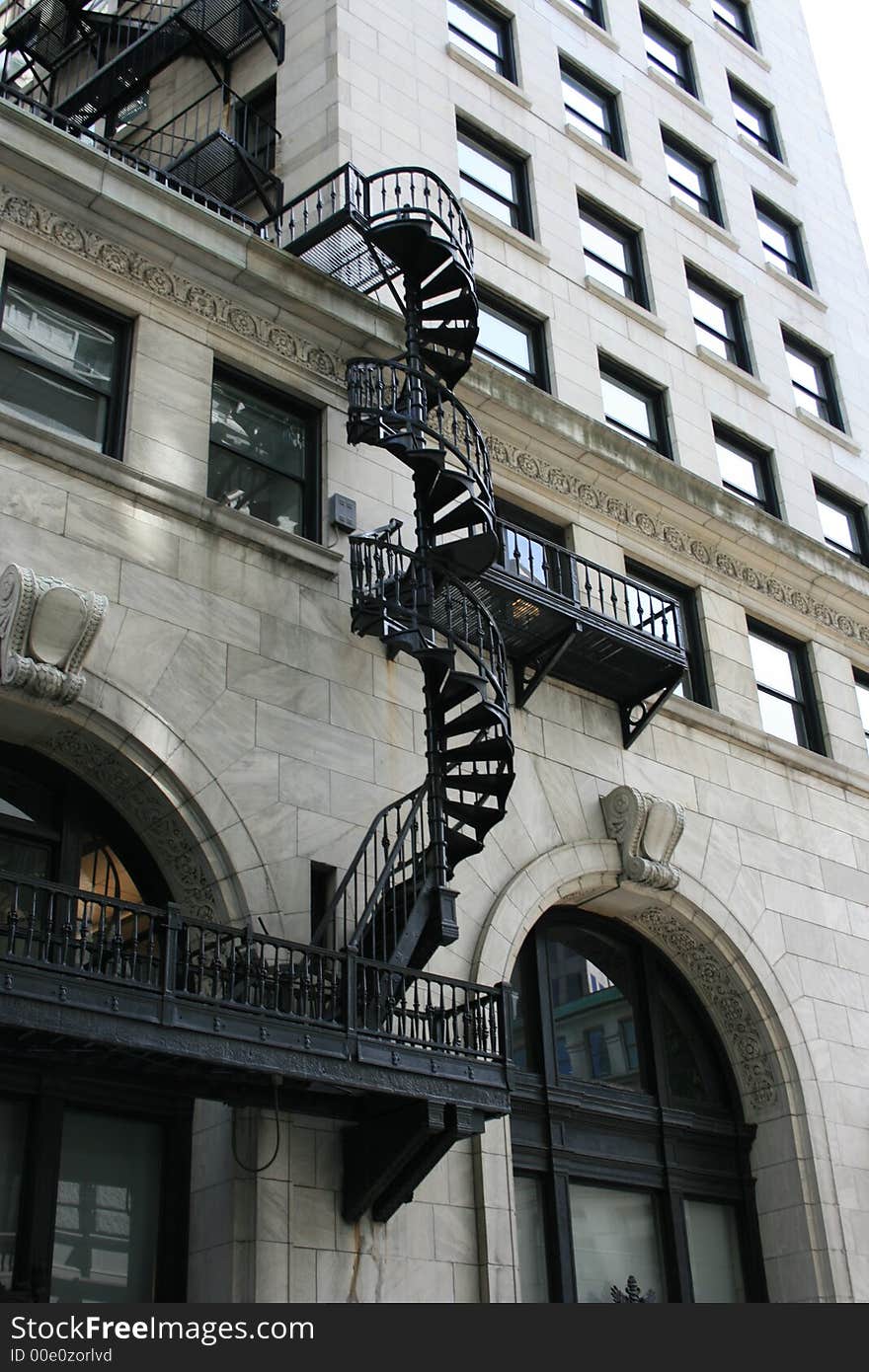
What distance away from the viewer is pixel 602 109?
87.2ft

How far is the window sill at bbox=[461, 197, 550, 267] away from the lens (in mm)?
21594

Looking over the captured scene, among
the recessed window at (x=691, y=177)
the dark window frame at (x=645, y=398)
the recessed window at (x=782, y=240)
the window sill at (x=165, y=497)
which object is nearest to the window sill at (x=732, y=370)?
the dark window frame at (x=645, y=398)

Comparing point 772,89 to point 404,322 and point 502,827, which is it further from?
point 502,827

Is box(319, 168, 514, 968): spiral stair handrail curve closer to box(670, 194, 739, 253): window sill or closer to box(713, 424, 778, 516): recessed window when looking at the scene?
box(713, 424, 778, 516): recessed window

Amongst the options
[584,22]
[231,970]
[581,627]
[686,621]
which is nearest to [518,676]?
[581,627]

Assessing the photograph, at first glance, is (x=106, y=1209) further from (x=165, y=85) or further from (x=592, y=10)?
(x=592, y=10)

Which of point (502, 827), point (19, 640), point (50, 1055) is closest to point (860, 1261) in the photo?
point (502, 827)

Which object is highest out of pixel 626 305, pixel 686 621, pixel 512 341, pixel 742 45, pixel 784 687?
pixel 742 45

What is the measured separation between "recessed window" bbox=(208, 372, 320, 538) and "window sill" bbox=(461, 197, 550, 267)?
5.48 m

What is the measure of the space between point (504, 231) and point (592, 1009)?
11341mm

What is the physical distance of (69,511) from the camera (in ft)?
47.5

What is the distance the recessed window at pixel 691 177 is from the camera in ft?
90.0

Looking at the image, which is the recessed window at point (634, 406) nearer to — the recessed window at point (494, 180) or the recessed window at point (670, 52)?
the recessed window at point (494, 180)

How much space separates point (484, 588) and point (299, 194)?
19.9 ft
